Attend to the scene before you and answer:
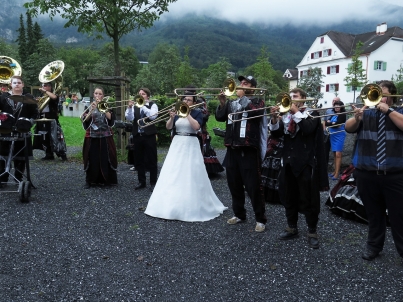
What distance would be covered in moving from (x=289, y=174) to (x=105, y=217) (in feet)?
9.67

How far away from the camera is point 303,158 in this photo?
192 inches

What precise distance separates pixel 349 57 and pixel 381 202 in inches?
1942

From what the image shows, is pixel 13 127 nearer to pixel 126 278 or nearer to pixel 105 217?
pixel 105 217

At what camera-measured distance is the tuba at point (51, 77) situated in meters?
10.3

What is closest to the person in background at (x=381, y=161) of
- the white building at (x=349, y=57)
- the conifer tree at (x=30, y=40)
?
the white building at (x=349, y=57)

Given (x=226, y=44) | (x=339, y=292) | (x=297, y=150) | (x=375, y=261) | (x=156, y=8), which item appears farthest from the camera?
(x=226, y=44)

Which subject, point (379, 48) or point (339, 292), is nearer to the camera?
point (339, 292)

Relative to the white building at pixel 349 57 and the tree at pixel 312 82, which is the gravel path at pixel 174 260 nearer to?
the tree at pixel 312 82

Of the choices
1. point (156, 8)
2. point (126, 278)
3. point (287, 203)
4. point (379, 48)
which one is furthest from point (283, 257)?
point (379, 48)

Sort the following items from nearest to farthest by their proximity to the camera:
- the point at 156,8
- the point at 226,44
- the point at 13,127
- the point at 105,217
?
the point at 105,217 → the point at 13,127 → the point at 156,8 → the point at 226,44

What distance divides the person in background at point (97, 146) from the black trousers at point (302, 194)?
166 inches

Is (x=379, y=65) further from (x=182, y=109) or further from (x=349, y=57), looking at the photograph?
(x=182, y=109)

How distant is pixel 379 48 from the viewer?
4719 centimetres

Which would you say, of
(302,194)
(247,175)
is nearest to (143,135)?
(247,175)
